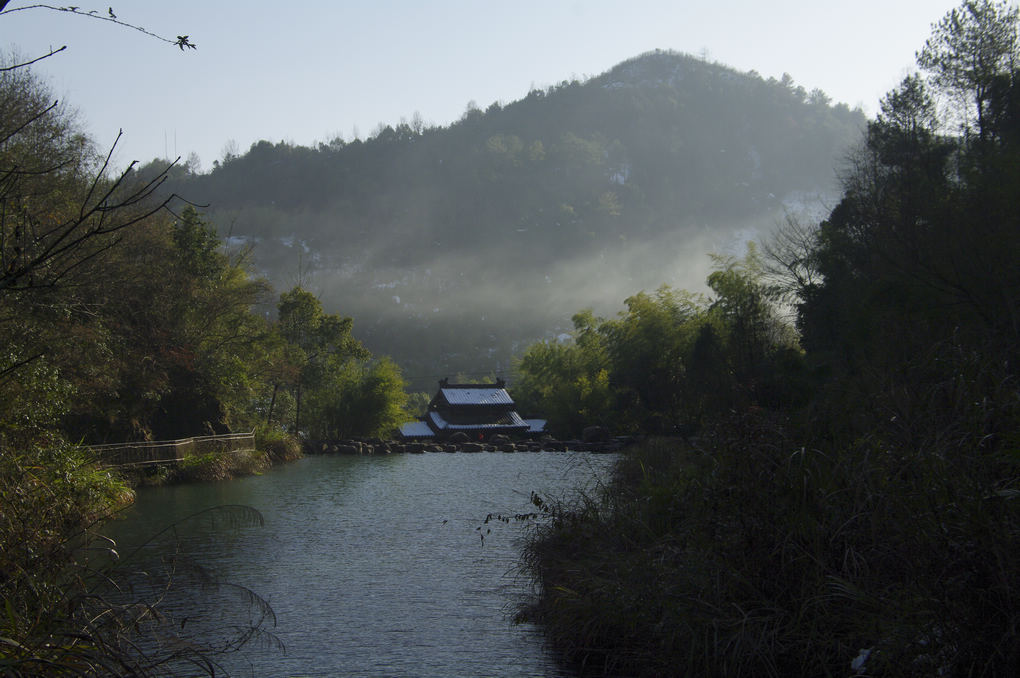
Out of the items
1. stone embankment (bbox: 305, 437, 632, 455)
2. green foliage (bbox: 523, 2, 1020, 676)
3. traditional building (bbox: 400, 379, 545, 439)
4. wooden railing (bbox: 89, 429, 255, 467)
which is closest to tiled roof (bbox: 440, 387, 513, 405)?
traditional building (bbox: 400, 379, 545, 439)

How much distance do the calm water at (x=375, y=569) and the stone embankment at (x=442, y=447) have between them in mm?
19434

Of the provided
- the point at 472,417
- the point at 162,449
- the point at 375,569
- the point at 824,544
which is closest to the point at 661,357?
the point at 472,417

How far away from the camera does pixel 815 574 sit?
7.57 meters

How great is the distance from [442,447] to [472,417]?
43.3 ft

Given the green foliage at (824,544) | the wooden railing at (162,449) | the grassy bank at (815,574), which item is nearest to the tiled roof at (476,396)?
the wooden railing at (162,449)

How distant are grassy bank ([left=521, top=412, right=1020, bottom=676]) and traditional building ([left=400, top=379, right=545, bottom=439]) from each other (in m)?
55.1

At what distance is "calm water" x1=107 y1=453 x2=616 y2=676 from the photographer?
9.59m

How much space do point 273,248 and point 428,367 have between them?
178 feet

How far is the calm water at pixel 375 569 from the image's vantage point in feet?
31.4

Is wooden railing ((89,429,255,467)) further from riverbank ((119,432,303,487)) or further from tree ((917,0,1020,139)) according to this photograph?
tree ((917,0,1020,139))

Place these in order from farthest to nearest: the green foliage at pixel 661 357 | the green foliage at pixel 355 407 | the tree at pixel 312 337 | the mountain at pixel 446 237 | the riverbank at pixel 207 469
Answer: the mountain at pixel 446 237, the green foliage at pixel 355 407, the tree at pixel 312 337, the green foliage at pixel 661 357, the riverbank at pixel 207 469

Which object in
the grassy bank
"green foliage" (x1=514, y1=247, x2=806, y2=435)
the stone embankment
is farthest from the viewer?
the stone embankment

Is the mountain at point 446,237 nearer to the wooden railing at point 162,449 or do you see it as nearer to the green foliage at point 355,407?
the green foliage at point 355,407

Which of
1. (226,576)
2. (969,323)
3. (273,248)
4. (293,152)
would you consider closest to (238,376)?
(226,576)
